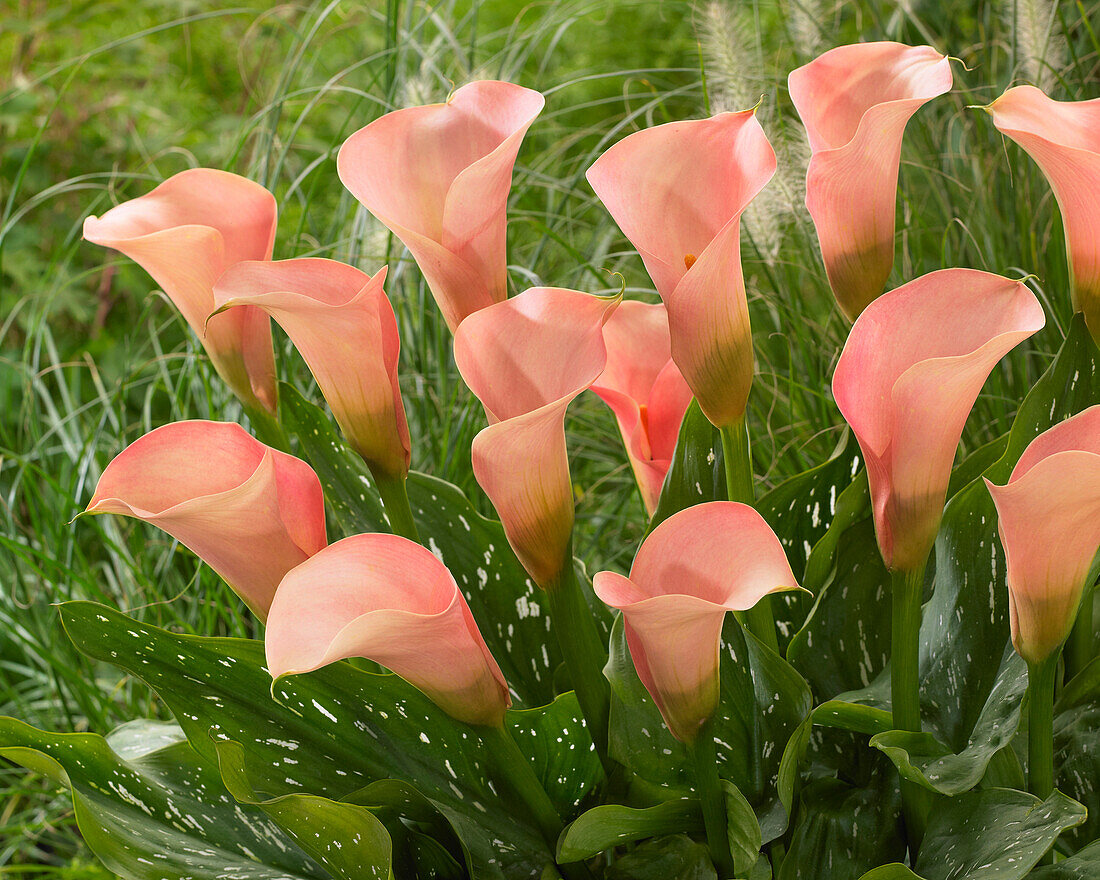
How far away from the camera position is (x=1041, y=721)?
30 centimetres

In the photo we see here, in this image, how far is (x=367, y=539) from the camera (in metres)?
0.26

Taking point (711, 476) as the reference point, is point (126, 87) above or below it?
above

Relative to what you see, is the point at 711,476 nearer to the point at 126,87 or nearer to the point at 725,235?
the point at 725,235

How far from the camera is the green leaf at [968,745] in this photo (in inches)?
11.3

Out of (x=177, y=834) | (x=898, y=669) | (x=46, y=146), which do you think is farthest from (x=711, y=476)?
(x=46, y=146)

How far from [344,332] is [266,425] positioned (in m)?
0.11

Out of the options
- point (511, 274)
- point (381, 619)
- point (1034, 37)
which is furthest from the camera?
point (511, 274)

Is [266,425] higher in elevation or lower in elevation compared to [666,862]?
higher

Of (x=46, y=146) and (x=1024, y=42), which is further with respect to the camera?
(x=46, y=146)

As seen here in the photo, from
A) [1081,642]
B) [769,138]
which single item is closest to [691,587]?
[1081,642]

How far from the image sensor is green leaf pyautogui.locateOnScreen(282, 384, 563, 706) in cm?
41

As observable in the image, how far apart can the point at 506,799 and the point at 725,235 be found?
0.22 metres

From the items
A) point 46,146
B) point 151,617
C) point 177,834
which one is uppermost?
point 46,146

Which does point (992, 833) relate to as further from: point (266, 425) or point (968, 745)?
point (266, 425)
